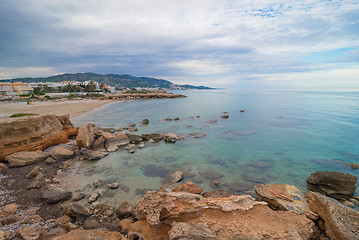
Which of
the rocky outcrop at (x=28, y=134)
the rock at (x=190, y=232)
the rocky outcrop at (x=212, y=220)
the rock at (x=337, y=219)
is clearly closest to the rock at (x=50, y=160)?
the rocky outcrop at (x=28, y=134)

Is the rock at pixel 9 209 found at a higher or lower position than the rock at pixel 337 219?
lower

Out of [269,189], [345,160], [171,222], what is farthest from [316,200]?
[345,160]

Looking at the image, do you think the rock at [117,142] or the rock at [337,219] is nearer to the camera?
the rock at [337,219]

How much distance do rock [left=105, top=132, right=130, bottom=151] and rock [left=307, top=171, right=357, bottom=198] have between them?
1489cm

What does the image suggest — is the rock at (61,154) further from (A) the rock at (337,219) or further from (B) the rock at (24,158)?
(A) the rock at (337,219)

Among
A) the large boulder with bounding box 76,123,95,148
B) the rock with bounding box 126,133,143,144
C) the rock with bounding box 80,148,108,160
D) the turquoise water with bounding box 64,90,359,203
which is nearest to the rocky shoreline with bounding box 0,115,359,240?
the turquoise water with bounding box 64,90,359,203

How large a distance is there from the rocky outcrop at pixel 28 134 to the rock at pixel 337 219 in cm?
1678

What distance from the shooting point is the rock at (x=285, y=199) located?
639 cm

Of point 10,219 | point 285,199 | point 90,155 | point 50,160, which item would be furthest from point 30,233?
point 285,199

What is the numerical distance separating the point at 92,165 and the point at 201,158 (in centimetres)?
837

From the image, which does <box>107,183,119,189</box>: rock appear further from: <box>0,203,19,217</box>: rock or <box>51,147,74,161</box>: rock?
<box>51,147,74,161</box>: rock

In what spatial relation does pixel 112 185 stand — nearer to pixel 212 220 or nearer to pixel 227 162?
pixel 212 220

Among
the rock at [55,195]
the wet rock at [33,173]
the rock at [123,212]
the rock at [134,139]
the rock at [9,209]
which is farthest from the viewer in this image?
the rock at [134,139]

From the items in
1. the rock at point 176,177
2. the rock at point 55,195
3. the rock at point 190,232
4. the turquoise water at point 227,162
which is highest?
the rock at point 190,232
